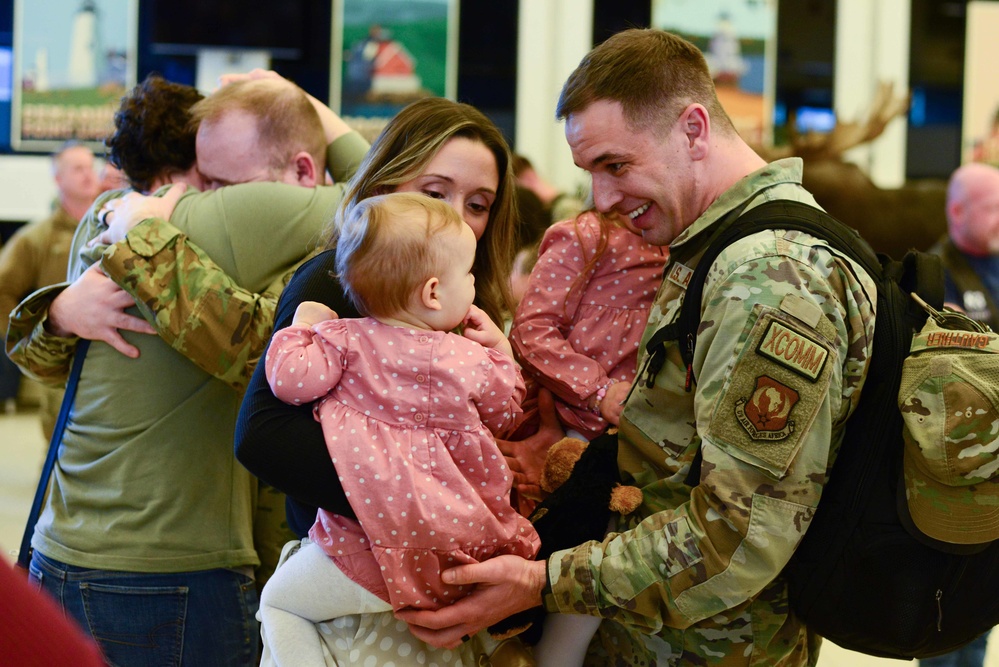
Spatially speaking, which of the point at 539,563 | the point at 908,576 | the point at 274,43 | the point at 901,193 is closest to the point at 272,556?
the point at 539,563

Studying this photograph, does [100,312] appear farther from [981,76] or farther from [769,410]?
[981,76]

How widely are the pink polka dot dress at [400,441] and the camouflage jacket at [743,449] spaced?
0.22 m

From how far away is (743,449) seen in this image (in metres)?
1.56

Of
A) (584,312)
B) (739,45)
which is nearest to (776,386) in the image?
(584,312)

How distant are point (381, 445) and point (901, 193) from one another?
16.8 ft

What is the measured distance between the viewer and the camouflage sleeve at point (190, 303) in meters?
1.99

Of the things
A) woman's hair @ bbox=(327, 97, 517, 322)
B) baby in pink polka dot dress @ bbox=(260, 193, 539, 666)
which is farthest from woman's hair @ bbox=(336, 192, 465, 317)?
woman's hair @ bbox=(327, 97, 517, 322)

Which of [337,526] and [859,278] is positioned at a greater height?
[859,278]

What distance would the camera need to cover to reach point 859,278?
1617 millimetres

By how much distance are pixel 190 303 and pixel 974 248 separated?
170 inches

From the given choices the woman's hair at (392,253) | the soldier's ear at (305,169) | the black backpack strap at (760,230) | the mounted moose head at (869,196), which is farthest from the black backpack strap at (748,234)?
the mounted moose head at (869,196)

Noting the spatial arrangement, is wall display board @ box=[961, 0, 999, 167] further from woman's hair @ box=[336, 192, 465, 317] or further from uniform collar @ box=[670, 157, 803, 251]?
woman's hair @ box=[336, 192, 465, 317]

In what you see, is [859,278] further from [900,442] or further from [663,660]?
[663,660]

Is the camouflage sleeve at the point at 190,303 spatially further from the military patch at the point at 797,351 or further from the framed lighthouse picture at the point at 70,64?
the framed lighthouse picture at the point at 70,64
